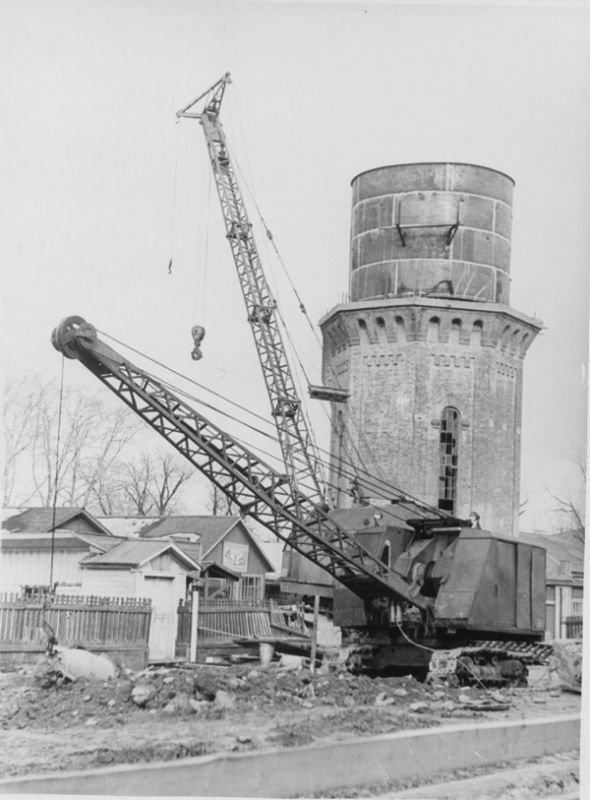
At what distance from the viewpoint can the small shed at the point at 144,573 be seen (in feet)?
89.4

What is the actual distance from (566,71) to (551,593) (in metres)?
30.0

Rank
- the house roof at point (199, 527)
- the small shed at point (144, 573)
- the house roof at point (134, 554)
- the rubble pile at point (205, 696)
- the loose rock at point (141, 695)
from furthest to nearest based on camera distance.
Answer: the house roof at point (199, 527), the house roof at point (134, 554), the small shed at point (144, 573), the loose rock at point (141, 695), the rubble pile at point (205, 696)

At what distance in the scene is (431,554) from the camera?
71.4 feet

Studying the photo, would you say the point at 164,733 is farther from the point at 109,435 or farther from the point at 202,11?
the point at 109,435

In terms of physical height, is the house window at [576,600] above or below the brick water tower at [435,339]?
below

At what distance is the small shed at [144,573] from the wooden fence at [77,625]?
2777 millimetres

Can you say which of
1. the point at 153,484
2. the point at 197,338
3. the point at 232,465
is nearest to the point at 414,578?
the point at 232,465

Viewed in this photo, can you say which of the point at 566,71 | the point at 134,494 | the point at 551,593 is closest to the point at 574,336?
the point at 566,71

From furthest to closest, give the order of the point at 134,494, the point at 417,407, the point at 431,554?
the point at 134,494, the point at 417,407, the point at 431,554

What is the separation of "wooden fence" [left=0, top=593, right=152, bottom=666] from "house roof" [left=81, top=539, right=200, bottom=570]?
319 cm

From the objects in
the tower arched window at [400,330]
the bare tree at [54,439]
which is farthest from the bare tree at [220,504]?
the tower arched window at [400,330]

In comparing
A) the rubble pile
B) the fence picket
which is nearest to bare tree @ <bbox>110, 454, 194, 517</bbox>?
the fence picket

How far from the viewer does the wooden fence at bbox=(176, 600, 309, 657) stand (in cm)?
2688

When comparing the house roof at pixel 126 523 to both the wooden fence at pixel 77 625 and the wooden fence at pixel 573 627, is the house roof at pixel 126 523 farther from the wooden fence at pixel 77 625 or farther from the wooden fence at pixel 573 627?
the wooden fence at pixel 77 625
